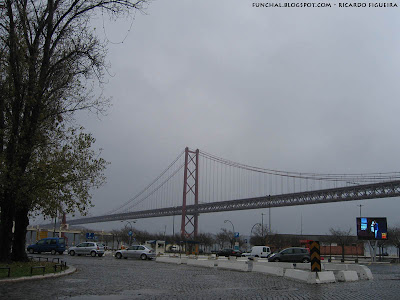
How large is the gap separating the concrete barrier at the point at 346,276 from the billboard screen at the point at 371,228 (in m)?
24.6

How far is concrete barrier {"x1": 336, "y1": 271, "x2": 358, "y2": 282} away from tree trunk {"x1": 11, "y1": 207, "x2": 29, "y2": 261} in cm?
1508

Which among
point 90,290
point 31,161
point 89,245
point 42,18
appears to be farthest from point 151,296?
point 89,245

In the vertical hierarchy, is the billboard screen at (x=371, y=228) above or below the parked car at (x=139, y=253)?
above

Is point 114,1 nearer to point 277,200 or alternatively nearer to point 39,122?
point 39,122

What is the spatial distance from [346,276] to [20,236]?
15.7 metres

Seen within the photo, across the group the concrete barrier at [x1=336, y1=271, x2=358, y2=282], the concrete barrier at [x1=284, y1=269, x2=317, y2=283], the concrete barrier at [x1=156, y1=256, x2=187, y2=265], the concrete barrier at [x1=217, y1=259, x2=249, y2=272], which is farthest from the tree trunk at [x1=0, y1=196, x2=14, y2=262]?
the concrete barrier at [x1=156, y1=256, x2=187, y2=265]

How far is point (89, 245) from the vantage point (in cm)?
3822

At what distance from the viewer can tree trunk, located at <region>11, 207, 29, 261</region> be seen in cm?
2050

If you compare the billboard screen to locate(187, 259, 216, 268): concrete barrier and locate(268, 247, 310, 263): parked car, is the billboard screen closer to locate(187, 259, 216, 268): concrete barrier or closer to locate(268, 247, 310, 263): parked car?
locate(268, 247, 310, 263): parked car

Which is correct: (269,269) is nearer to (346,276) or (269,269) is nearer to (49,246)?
(346,276)

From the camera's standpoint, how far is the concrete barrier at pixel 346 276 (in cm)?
1648

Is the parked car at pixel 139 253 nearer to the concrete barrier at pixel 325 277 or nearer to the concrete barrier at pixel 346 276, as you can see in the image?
the concrete barrier at pixel 346 276

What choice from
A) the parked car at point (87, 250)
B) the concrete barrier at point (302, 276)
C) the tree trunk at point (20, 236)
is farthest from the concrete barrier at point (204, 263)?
the parked car at point (87, 250)

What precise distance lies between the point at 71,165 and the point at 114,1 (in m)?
7.41
